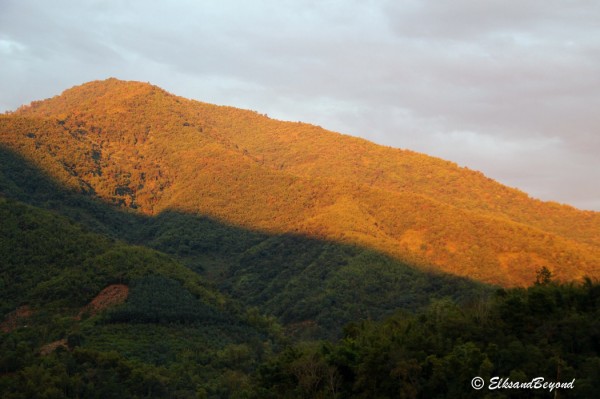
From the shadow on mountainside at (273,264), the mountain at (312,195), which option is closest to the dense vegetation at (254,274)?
the shadow on mountainside at (273,264)

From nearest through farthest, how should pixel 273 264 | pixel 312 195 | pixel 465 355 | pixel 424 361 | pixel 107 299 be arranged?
pixel 465 355 → pixel 424 361 → pixel 107 299 → pixel 273 264 → pixel 312 195

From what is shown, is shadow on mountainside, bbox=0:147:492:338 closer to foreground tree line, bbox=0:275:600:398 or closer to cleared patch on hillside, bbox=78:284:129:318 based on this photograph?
cleared patch on hillside, bbox=78:284:129:318

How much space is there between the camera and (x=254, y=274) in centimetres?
11506

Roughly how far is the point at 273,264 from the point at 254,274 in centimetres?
416

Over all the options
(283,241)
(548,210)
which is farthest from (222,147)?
(548,210)

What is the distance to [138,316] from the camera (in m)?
76.6

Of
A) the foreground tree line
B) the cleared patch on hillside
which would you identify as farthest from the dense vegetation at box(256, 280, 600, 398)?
the cleared patch on hillside

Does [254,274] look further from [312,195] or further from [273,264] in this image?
[312,195]

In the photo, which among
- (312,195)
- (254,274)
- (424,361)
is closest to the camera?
(424,361)

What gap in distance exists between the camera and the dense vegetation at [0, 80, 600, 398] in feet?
145

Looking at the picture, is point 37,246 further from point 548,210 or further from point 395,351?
point 548,210

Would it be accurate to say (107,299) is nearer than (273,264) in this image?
Yes

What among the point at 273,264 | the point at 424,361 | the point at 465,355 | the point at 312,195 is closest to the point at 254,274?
the point at 273,264

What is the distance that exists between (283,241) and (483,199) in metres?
77.5
